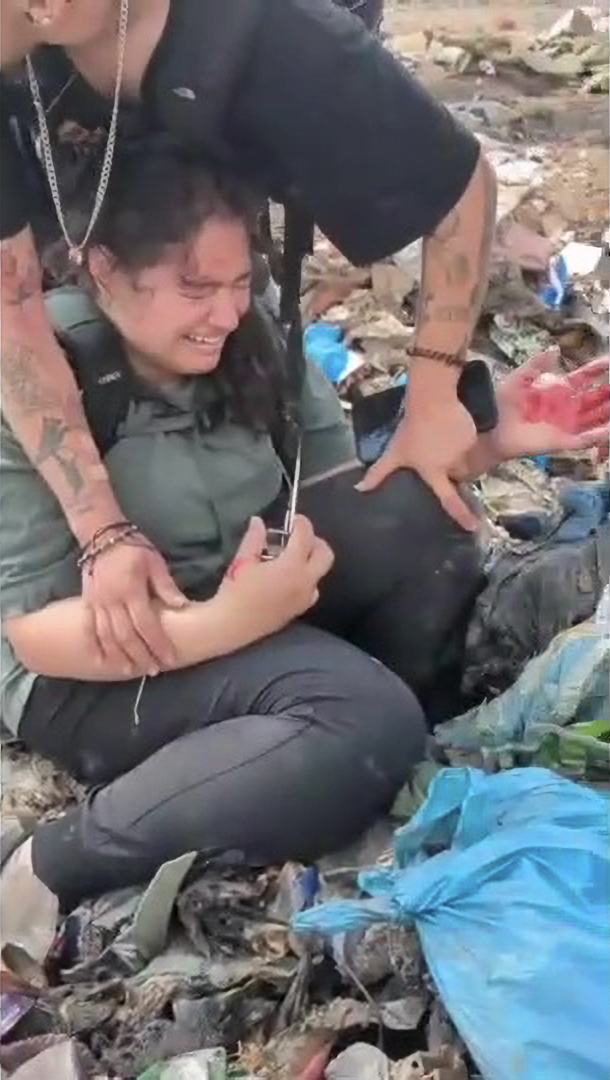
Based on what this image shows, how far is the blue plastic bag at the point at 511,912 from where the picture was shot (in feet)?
2.08

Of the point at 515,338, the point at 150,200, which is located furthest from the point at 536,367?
the point at 150,200

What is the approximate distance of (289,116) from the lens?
0.66 meters

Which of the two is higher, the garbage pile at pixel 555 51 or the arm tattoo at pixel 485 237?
the garbage pile at pixel 555 51

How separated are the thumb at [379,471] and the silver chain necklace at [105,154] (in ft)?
0.63

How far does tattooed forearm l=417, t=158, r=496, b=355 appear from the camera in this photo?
2.36 ft

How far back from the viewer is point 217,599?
2.37 feet

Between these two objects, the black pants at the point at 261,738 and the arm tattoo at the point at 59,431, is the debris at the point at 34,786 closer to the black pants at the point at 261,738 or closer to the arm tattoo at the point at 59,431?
the black pants at the point at 261,738

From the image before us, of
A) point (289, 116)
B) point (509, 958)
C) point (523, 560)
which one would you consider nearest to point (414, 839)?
point (509, 958)

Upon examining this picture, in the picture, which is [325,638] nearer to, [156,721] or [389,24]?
[156,721]

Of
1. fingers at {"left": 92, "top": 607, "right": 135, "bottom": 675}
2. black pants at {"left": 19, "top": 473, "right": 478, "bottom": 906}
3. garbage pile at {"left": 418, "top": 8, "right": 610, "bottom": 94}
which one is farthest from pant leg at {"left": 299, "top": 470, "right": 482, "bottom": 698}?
garbage pile at {"left": 418, "top": 8, "right": 610, "bottom": 94}

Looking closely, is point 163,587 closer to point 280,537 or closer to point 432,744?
point 280,537

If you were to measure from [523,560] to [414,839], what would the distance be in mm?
187

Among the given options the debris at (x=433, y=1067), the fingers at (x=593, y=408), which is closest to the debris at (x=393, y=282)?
the fingers at (x=593, y=408)

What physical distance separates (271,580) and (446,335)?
16 centimetres
